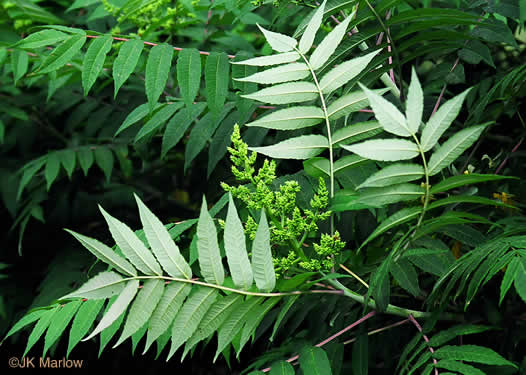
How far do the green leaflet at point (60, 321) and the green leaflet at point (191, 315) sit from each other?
383mm

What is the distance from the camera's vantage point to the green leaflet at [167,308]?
104 centimetres

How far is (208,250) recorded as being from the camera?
103 cm

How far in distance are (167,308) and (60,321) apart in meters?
0.41

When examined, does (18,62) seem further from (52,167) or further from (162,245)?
(162,245)

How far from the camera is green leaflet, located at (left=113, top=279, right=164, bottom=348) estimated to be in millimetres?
1016

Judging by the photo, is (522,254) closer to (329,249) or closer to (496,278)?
(329,249)

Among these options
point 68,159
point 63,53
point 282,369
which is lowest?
point 282,369

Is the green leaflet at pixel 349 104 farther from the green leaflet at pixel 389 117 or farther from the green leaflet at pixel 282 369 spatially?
the green leaflet at pixel 282 369

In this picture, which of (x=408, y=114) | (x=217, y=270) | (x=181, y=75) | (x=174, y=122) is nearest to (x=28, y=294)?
(x=174, y=122)

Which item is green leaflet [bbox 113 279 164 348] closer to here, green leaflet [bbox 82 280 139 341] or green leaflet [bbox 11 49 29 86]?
green leaflet [bbox 82 280 139 341]

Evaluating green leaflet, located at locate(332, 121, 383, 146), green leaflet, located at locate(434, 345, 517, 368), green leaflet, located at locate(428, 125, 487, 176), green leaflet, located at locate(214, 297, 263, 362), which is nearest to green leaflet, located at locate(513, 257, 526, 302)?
green leaflet, located at locate(434, 345, 517, 368)

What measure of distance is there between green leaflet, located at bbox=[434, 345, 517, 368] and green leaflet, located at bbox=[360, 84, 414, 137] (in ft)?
1.61

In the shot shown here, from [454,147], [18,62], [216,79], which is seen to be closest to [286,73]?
[454,147]

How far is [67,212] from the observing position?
292cm
